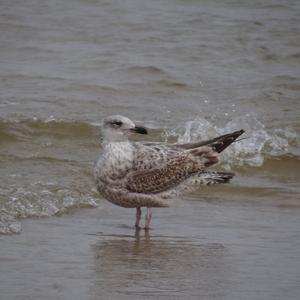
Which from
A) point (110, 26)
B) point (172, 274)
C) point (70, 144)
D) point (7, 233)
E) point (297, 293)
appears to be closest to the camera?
point (297, 293)

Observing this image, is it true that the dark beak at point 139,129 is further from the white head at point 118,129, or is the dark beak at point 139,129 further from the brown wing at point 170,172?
the brown wing at point 170,172

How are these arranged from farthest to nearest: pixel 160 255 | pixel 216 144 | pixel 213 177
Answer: pixel 216 144, pixel 213 177, pixel 160 255

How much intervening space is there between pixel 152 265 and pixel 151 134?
5335mm

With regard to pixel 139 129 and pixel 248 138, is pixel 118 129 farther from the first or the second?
pixel 248 138

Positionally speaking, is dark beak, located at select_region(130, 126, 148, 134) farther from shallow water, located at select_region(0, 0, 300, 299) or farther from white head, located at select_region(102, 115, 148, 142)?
shallow water, located at select_region(0, 0, 300, 299)

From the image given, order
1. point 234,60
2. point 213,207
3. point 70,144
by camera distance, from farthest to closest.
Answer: point 234,60, point 70,144, point 213,207

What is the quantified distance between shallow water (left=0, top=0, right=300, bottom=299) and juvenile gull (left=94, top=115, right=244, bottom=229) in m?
0.24

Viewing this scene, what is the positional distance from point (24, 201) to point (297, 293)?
2895 mm

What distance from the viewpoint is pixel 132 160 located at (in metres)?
7.76

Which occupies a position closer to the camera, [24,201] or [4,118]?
[24,201]

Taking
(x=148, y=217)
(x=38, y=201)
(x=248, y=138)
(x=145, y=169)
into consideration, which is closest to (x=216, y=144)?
(x=145, y=169)

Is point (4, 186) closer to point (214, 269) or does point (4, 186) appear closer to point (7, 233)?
point (7, 233)

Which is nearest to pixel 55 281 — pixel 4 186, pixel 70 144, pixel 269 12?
pixel 4 186

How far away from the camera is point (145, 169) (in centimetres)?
779
